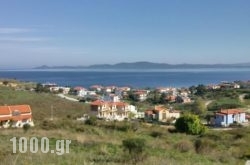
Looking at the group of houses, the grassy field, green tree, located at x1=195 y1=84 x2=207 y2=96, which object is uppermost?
the grassy field

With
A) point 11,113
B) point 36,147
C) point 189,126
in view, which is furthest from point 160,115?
point 36,147

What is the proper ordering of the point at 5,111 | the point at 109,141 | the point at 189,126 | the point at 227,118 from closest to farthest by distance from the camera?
the point at 109,141
the point at 189,126
the point at 5,111
the point at 227,118

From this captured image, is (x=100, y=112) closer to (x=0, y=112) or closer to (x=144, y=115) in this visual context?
(x=144, y=115)

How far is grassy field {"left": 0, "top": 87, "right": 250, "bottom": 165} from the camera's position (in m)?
6.42

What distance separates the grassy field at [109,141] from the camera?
21.1 feet

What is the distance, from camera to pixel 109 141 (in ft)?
40.7

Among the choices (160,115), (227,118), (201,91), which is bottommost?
(201,91)

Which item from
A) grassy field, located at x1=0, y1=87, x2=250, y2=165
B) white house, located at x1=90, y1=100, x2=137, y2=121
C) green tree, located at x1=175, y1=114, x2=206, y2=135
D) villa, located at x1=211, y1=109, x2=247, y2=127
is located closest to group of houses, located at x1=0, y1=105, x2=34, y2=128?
grassy field, located at x1=0, y1=87, x2=250, y2=165

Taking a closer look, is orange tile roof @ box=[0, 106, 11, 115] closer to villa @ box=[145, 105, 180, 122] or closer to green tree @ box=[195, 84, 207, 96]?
villa @ box=[145, 105, 180, 122]

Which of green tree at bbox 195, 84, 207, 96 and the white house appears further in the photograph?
green tree at bbox 195, 84, 207, 96

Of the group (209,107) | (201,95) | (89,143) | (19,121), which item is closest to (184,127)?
(19,121)

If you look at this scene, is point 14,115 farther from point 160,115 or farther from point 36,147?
point 36,147

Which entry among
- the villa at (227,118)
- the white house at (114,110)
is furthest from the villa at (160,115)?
the villa at (227,118)

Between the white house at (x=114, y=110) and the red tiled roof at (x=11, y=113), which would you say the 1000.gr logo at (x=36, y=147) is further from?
the white house at (x=114, y=110)
